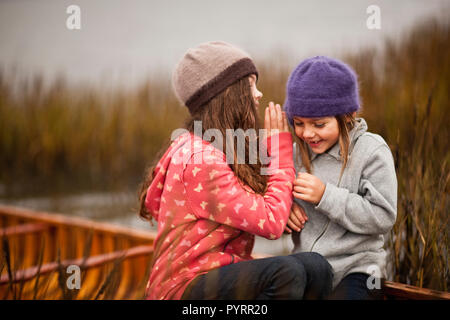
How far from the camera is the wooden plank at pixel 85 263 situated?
1.54 metres

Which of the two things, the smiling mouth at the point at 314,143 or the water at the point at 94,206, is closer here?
the smiling mouth at the point at 314,143

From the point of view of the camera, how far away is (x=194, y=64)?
55.0 inches

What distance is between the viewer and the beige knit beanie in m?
1.38

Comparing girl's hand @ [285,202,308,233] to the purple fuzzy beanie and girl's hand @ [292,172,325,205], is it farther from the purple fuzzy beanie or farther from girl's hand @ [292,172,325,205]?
the purple fuzzy beanie

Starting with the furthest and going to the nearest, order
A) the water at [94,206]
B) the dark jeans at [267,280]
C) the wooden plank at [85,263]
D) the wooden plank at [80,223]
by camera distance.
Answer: the water at [94,206], the wooden plank at [80,223], the wooden plank at [85,263], the dark jeans at [267,280]

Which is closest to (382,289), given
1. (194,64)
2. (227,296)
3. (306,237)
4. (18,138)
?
(306,237)

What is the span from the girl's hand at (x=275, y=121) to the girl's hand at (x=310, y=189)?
193mm

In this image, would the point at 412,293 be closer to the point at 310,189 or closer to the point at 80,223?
the point at 310,189

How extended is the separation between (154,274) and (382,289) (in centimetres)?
73

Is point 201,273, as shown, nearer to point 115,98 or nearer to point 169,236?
point 169,236
